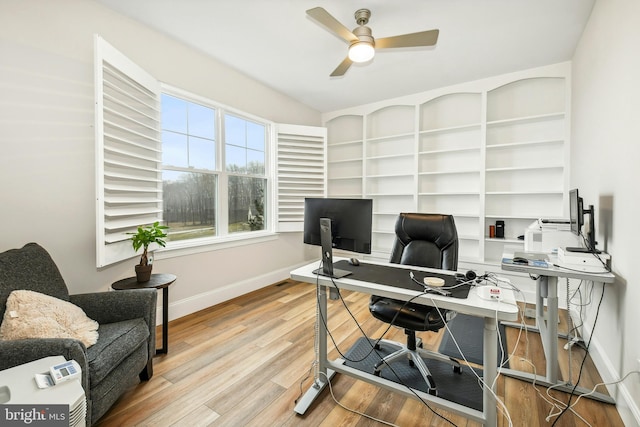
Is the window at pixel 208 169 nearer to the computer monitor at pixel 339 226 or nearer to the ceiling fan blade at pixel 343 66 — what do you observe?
the ceiling fan blade at pixel 343 66

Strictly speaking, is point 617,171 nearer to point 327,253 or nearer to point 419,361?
point 419,361

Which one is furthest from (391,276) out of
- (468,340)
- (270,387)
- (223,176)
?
(223,176)

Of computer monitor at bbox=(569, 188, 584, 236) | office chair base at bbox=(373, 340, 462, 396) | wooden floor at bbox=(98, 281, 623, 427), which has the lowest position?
wooden floor at bbox=(98, 281, 623, 427)

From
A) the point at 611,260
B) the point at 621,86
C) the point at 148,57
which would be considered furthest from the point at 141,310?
the point at 621,86

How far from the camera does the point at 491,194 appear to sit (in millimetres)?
3604

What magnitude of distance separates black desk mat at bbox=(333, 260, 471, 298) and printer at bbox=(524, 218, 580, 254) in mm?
1181

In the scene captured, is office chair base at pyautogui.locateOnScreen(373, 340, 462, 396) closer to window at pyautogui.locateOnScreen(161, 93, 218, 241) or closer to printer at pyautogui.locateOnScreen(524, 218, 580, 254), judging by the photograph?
printer at pyautogui.locateOnScreen(524, 218, 580, 254)

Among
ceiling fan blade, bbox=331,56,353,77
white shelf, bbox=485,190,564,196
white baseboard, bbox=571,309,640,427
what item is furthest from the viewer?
white shelf, bbox=485,190,564,196

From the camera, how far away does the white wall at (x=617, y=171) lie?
1.53m

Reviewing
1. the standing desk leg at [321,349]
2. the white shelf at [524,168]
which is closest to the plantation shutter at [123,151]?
the standing desk leg at [321,349]

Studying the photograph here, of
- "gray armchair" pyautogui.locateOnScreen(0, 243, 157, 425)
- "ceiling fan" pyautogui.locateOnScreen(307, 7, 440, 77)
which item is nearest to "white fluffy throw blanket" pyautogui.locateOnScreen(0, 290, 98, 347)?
"gray armchair" pyautogui.locateOnScreen(0, 243, 157, 425)

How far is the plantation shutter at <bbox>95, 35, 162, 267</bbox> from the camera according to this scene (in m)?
1.98

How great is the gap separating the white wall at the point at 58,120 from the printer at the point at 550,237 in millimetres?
3416

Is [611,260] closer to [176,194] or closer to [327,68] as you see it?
[327,68]
